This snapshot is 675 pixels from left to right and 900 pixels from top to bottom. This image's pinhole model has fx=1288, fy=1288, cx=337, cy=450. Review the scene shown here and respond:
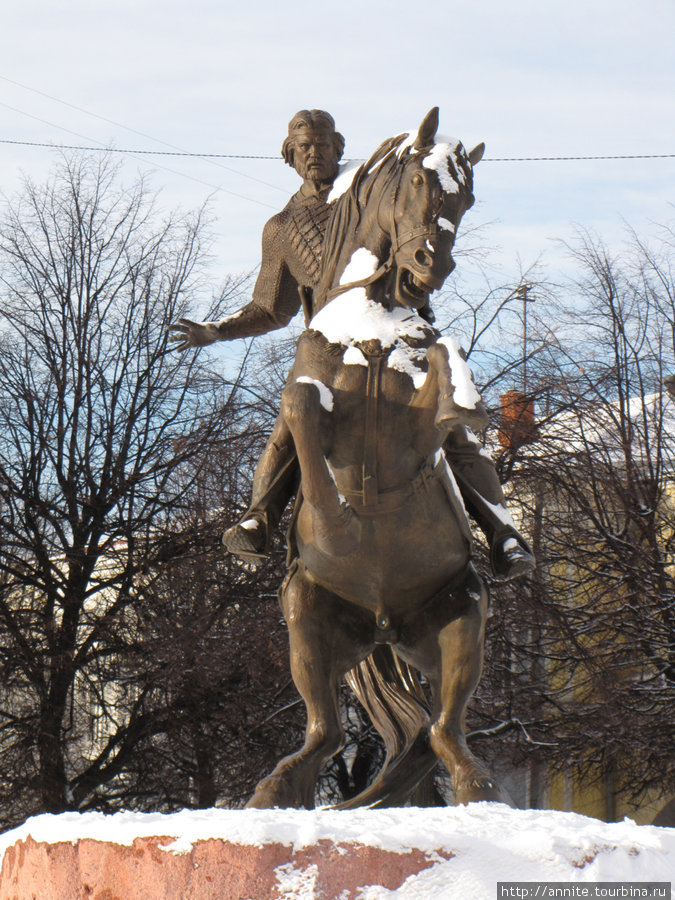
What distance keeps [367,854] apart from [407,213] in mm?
2145

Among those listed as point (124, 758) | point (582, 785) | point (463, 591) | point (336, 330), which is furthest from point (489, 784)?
point (582, 785)

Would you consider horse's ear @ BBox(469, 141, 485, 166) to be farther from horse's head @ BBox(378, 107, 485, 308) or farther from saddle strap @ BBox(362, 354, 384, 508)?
saddle strap @ BBox(362, 354, 384, 508)

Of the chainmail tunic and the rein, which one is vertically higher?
the chainmail tunic

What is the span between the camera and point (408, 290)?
4.43 m

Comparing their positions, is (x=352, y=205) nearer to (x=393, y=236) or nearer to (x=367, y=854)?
(x=393, y=236)

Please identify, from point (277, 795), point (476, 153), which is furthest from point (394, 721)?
point (476, 153)

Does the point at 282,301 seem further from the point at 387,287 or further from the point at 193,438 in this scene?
the point at 193,438

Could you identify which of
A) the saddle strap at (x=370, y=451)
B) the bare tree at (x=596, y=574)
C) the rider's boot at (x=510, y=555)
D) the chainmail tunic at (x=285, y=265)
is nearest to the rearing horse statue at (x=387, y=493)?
the saddle strap at (x=370, y=451)

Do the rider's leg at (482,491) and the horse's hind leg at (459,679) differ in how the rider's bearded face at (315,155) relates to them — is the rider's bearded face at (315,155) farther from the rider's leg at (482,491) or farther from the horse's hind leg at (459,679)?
the horse's hind leg at (459,679)

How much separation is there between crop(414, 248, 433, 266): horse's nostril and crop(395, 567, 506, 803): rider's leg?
3.59 feet

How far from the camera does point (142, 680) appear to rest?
1698 centimetres

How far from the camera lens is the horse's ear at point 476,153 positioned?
4723mm

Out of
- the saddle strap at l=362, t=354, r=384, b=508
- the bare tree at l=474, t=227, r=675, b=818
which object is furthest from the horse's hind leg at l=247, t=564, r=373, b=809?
the bare tree at l=474, t=227, r=675, b=818

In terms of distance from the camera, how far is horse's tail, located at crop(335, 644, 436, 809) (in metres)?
4.48
